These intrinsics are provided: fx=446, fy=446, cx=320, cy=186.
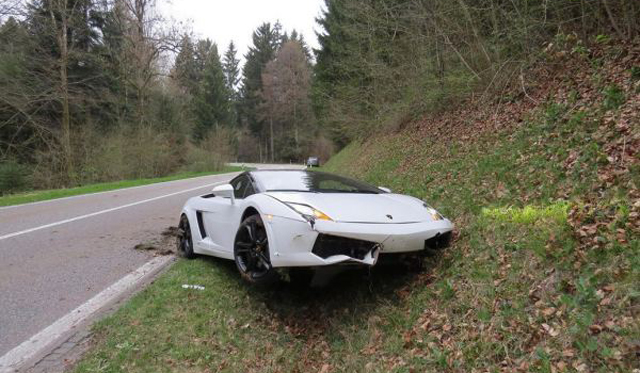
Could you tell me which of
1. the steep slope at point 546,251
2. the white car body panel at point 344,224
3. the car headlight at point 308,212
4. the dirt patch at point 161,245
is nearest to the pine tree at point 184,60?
the dirt patch at point 161,245

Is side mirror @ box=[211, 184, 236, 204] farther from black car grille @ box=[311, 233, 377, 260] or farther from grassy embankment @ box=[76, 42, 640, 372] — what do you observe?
black car grille @ box=[311, 233, 377, 260]

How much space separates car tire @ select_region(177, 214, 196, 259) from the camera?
615 cm

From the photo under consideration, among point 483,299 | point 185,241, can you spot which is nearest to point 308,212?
point 483,299

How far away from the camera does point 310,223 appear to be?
3684 millimetres

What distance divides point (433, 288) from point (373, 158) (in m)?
12.0

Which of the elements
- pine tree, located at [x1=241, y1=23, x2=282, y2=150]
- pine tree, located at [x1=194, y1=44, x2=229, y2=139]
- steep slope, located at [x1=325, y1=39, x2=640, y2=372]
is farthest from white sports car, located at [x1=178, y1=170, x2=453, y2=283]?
pine tree, located at [x1=241, y1=23, x2=282, y2=150]

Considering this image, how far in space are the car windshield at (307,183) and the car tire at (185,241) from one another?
5.09 feet

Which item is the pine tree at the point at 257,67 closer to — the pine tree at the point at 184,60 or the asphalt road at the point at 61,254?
the pine tree at the point at 184,60

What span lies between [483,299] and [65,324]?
3.59m

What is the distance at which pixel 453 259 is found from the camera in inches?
165

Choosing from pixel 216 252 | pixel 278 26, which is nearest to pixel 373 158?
pixel 216 252

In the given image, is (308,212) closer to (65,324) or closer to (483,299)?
(483,299)

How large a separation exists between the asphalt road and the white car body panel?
1971 millimetres

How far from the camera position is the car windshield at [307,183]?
15.7 ft
